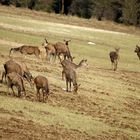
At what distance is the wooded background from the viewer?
72.9 m

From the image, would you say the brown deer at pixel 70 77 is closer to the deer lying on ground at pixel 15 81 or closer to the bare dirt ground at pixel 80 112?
the bare dirt ground at pixel 80 112

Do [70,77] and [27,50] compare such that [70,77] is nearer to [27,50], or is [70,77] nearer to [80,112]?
[80,112]

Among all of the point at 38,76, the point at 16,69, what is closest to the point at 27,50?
the point at 16,69

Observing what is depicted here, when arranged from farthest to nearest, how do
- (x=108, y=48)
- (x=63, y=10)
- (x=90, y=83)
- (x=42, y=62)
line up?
(x=63, y=10), (x=108, y=48), (x=42, y=62), (x=90, y=83)

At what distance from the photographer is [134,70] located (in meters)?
34.4

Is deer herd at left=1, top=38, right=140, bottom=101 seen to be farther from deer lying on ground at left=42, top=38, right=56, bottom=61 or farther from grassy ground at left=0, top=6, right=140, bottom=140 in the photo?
grassy ground at left=0, top=6, right=140, bottom=140

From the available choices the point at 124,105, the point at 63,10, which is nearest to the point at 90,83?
the point at 124,105

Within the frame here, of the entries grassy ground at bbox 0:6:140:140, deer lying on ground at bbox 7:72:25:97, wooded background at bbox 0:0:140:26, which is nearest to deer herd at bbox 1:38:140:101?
deer lying on ground at bbox 7:72:25:97

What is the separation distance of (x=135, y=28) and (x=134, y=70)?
116ft

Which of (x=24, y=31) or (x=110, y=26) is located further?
(x=110, y=26)

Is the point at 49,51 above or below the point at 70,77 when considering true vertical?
below

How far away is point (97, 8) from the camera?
75250mm

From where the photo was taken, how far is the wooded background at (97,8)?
72.9m

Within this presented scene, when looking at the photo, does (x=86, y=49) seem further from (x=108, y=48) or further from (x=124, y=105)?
(x=124, y=105)
